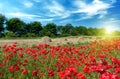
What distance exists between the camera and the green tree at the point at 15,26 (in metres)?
57.8

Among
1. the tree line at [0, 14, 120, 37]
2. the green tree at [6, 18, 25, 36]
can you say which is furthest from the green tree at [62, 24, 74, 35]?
the green tree at [6, 18, 25, 36]

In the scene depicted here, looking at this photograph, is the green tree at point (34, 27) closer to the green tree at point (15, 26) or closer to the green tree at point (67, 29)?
the green tree at point (15, 26)

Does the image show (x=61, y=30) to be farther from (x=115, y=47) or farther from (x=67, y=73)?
(x=67, y=73)

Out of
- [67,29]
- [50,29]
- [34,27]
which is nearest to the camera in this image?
[34,27]

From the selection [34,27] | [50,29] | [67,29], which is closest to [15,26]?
[34,27]

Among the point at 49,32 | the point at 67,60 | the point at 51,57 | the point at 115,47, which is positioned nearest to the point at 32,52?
the point at 51,57

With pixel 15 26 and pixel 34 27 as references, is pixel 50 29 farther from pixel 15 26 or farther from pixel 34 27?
pixel 15 26

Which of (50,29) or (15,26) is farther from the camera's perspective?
(50,29)

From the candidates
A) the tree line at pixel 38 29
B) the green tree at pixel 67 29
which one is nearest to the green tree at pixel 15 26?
the tree line at pixel 38 29

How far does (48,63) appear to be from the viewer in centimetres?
1009

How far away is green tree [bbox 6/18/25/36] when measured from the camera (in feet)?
190

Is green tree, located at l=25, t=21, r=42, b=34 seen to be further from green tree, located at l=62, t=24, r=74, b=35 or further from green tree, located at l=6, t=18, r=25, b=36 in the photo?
green tree, located at l=62, t=24, r=74, b=35

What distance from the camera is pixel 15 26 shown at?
191 feet

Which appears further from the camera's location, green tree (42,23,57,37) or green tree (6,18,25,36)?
green tree (42,23,57,37)
